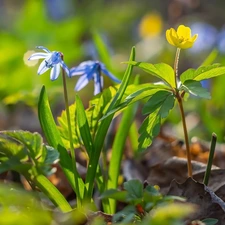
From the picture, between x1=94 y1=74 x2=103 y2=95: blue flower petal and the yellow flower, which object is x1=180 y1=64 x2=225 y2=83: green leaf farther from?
x1=94 y1=74 x2=103 y2=95: blue flower petal

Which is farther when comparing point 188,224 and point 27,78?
point 27,78

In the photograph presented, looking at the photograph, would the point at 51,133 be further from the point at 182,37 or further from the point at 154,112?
the point at 182,37

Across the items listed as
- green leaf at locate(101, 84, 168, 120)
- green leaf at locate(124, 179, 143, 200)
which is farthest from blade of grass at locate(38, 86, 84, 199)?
green leaf at locate(124, 179, 143, 200)

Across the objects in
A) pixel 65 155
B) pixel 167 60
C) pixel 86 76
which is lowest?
pixel 167 60

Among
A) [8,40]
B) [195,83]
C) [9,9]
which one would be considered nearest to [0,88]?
[8,40]

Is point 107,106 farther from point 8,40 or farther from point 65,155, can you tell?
point 8,40

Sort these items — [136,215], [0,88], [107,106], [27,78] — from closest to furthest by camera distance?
[136,215]
[107,106]
[0,88]
[27,78]

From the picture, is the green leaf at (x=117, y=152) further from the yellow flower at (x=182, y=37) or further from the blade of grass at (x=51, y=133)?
the yellow flower at (x=182, y=37)
